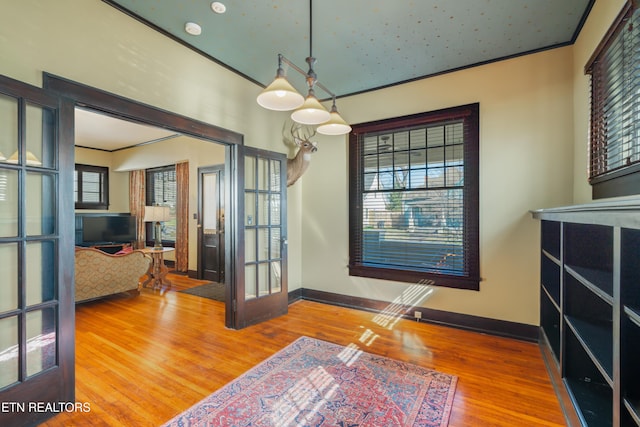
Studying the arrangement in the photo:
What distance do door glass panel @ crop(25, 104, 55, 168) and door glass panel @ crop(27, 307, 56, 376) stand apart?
99 cm

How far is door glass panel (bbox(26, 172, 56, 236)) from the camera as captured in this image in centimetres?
191

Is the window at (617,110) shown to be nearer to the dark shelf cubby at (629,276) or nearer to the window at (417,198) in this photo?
the dark shelf cubby at (629,276)

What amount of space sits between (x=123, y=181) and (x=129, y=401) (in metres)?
7.32

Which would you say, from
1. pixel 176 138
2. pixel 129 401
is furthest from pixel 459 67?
pixel 176 138

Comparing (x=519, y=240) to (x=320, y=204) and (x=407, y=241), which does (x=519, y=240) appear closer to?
(x=407, y=241)

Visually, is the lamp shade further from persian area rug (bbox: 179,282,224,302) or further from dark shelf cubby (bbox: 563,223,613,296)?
dark shelf cubby (bbox: 563,223,613,296)

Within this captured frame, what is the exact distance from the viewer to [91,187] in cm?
755

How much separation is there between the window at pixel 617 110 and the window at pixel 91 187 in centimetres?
940

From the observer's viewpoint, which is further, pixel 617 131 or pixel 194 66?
pixel 194 66

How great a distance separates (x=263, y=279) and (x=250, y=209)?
3.01 feet

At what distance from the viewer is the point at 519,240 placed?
3.17 metres

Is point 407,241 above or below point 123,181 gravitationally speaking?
below

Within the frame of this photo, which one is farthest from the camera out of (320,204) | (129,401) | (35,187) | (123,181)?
(123,181)

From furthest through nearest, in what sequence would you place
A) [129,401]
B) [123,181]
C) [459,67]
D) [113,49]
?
1. [123,181]
2. [459,67]
3. [113,49]
4. [129,401]
